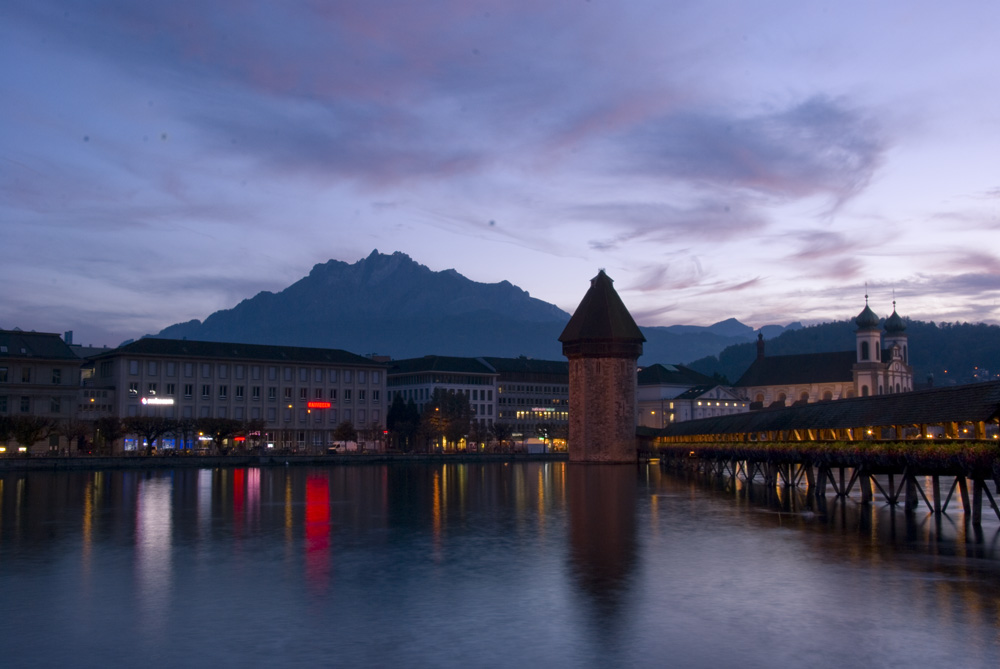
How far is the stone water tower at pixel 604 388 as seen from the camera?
117 metres

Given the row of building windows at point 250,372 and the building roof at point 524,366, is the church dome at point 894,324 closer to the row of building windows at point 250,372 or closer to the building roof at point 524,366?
the building roof at point 524,366

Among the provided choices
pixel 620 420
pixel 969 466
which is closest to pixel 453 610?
pixel 969 466

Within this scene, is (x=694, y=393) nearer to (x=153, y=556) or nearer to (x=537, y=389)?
(x=537, y=389)

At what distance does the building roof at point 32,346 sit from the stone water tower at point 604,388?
5701 centimetres

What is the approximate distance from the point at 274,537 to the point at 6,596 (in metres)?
11.2

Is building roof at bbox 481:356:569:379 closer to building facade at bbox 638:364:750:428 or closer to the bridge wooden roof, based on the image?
building facade at bbox 638:364:750:428

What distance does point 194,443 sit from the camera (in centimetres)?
11706

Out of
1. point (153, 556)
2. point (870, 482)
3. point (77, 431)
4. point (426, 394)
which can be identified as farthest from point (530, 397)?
point (153, 556)

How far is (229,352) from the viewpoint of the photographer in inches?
4892

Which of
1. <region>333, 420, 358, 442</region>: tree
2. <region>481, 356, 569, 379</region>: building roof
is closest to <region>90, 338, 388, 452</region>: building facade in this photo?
<region>333, 420, 358, 442</region>: tree

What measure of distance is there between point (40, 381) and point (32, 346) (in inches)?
144

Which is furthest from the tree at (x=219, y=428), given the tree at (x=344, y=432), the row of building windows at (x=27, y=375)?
the row of building windows at (x=27, y=375)

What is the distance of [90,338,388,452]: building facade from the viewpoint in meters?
115

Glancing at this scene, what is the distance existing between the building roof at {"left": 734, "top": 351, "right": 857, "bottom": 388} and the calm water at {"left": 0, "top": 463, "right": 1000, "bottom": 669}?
136875 millimetres
